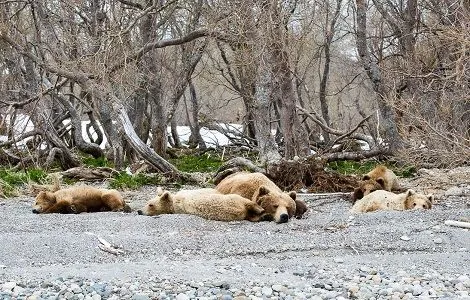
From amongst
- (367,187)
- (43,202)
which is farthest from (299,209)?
(43,202)

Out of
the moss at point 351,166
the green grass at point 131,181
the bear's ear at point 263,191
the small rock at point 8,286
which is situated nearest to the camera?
the small rock at point 8,286

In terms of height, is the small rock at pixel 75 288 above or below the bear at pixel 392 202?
below

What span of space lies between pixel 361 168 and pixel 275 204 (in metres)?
8.96

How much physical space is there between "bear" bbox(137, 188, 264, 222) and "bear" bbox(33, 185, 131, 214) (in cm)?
71

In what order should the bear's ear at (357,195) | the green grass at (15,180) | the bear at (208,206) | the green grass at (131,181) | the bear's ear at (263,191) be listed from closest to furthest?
the bear at (208,206)
the bear's ear at (263,191)
the bear's ear at (357,195)
the green grass at (15,180)
the green grass at (131,181)

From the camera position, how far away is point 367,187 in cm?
1166

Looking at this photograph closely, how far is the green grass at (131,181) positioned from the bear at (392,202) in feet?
15.9

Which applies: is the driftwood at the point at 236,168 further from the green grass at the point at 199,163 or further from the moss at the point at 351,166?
the moss at the point at 351,166

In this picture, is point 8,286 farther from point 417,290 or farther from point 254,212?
point 254,212

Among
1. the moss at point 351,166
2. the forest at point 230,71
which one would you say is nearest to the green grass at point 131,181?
the forest at point 230,71

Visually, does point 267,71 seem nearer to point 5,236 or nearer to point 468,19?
point 468,19

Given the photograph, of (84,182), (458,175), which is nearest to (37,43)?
(84,182)

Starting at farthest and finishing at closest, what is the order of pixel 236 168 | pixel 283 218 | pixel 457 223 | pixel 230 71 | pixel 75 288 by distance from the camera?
pixel 230 71 < pixel 236 168 < pixel 283 218 < pixel 457 223 < pixel 75 288

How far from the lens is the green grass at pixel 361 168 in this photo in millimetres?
15914
